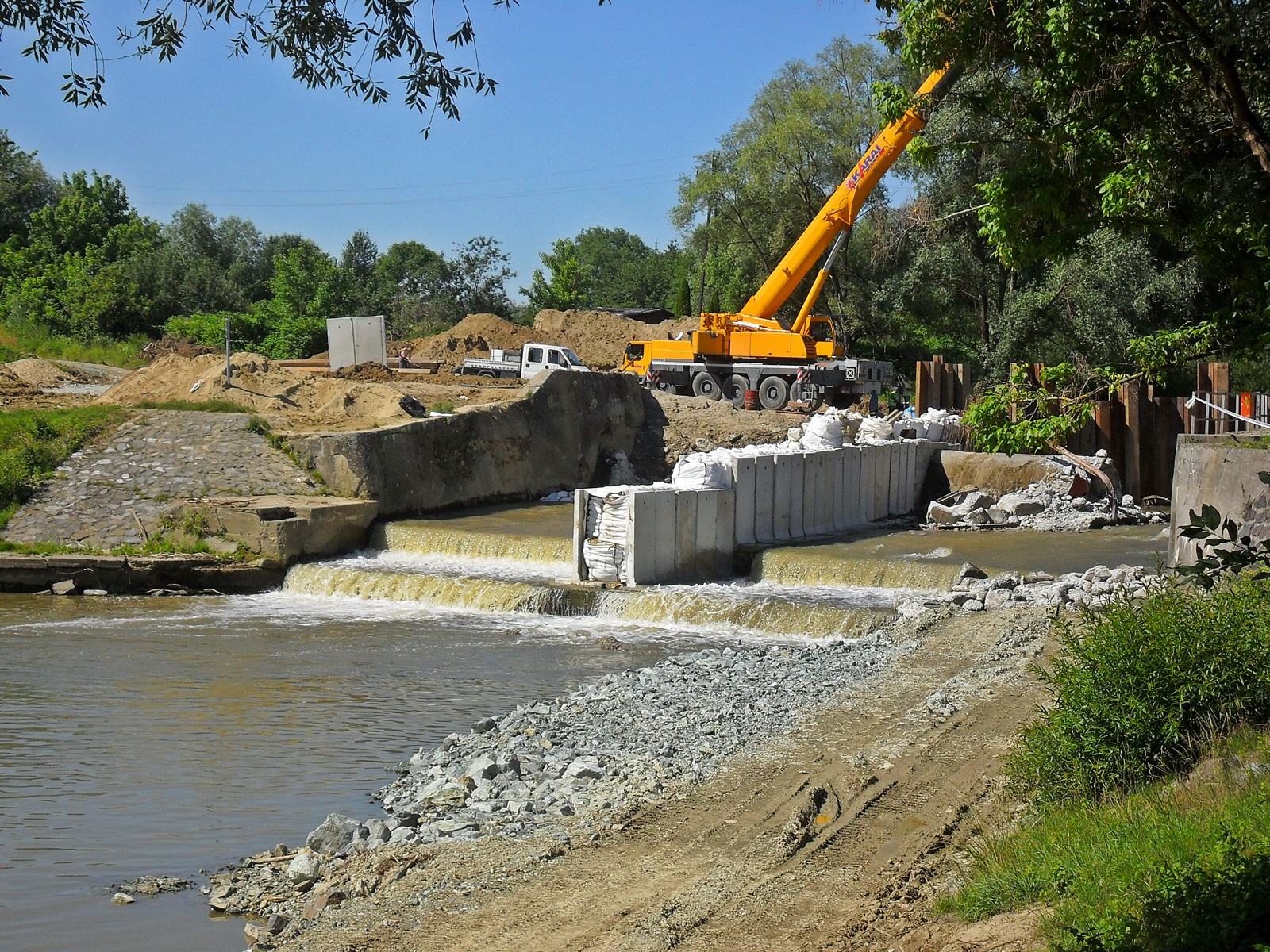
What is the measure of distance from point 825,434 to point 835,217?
1128cm

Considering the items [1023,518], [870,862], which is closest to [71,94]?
[870,862]

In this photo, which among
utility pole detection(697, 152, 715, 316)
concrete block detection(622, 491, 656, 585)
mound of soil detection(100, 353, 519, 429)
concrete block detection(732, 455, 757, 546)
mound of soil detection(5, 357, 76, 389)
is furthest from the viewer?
utility pole detection(697, 152, 715, 316)

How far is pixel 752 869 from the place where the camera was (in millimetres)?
5773

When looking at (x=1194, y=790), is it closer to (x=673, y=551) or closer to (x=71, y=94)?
(x=71, y=94)

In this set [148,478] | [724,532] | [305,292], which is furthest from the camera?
[305,292]

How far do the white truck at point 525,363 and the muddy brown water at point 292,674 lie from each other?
1384 cm

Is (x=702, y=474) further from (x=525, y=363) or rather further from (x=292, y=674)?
(x=525, y=363)

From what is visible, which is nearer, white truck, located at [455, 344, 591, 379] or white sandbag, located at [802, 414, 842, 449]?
white sandbag, located at [802, 414, 842, 449]

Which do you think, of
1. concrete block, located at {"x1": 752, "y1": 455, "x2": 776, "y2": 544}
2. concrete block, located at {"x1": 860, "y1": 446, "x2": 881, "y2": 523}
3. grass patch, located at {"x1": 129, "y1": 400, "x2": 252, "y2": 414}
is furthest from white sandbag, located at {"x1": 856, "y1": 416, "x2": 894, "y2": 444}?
grass patch, located at {"x1": 129, "y1": 400, "x2": 252, "y2": 414}

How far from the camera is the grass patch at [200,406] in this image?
2209 centimetres

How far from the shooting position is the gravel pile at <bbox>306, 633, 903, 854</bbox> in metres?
6.97

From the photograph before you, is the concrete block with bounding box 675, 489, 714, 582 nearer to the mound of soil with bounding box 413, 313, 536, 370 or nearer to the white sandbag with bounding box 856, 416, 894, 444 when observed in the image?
the white sandbag with bounding box 856, 416, 894, 444

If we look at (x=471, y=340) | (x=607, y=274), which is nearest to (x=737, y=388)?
(x=471, y=340)

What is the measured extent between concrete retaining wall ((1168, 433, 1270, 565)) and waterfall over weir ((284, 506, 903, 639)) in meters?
4.11
